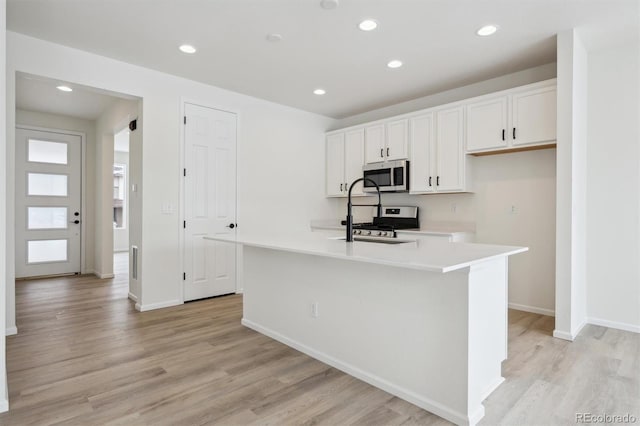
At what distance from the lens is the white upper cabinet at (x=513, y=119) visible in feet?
10.9

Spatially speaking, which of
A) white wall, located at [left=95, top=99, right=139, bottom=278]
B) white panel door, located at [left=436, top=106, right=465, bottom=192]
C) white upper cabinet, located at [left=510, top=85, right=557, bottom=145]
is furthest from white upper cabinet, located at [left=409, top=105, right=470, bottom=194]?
white wall, located at [left=95, top=99, right=139, bottom=278]

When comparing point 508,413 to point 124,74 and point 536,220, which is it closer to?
point 536,220

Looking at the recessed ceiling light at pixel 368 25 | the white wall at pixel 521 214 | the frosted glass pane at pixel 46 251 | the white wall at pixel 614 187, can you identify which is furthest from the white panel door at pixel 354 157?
the frosted glass pane at pixel 46 251

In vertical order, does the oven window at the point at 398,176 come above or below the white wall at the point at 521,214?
above

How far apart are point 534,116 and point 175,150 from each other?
3.77m

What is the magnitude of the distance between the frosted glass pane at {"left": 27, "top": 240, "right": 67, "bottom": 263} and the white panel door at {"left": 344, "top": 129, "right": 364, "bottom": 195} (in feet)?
15.8

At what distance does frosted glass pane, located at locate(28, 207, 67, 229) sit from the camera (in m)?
5.61

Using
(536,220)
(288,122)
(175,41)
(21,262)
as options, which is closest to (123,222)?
(21,262)

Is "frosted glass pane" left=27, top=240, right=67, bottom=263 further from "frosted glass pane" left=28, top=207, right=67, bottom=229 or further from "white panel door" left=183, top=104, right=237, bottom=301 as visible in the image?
"white panel door" left=183, top=104, right=237, bottom=301

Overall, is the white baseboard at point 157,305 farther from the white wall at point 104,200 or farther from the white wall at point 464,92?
the white wall at point 464,92

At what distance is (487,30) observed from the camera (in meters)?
2.91

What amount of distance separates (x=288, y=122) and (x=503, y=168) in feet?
9.56

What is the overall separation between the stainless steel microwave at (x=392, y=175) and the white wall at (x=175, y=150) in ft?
3.71

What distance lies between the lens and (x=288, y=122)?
5164 mm
